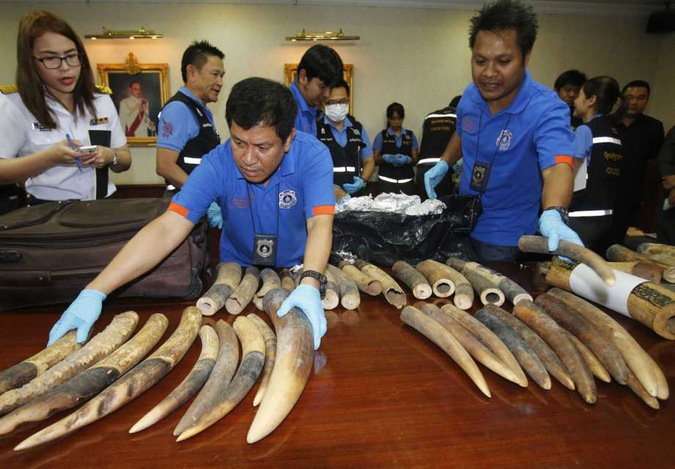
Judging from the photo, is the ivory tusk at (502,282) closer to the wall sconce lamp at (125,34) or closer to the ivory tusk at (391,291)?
the ivory tusk at (391,291)

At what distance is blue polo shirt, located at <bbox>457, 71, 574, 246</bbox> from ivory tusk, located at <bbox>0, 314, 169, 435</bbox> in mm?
2016

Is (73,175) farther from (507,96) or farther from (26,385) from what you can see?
(507,96)

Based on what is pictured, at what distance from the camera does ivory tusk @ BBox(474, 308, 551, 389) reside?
1.35 m

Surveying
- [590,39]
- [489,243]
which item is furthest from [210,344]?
[590,39]

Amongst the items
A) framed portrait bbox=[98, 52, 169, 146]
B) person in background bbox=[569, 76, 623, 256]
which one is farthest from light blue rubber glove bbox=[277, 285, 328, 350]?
framed portrait bbox=[98, 52, 169, 146]

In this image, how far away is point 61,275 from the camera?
5.83 ft

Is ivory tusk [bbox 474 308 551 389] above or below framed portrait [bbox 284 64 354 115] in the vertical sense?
below

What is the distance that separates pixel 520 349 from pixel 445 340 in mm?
245

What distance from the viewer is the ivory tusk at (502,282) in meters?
1.83

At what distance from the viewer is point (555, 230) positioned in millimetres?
1860

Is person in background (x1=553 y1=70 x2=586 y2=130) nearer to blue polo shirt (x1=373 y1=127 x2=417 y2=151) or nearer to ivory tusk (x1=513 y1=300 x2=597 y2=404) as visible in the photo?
blue polo shirt (x1=373 y1=127 x2=417 y2=151)

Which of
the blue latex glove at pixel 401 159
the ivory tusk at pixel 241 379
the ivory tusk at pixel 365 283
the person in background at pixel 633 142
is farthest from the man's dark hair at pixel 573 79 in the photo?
the ivory tusk at pixel 241 379

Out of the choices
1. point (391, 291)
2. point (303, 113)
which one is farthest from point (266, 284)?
point (303, 113)

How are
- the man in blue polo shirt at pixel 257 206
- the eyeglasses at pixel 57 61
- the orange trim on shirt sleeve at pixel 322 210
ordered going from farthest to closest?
the eyeglasses at pixel 57 61 → the orange trim on shirt sleeve at pixel 322 210 → the man in blue polo shirt at pixel 257 206
